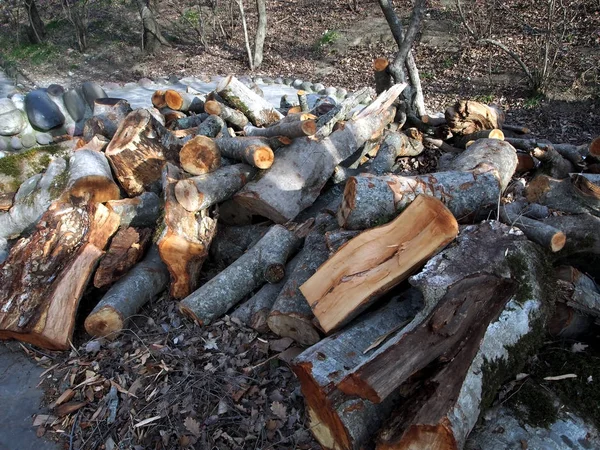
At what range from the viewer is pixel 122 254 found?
3514mm

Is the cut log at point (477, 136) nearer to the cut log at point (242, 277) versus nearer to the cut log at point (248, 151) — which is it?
the cut log at point (248, 151)

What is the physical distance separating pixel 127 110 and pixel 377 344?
450 centimetres

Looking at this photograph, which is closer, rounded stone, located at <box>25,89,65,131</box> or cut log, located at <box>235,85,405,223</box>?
cut log, located at <box>235,85,405,223</box>

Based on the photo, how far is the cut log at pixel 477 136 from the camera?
4293 mm

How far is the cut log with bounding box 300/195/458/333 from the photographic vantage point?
94.0 inches

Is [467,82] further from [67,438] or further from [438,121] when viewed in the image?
[67,438]

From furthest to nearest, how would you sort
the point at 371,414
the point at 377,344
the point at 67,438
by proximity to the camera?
the point at 67,438 → the point at 377,344 → the point at 371,414

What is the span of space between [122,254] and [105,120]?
235cm

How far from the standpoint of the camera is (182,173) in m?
3.75

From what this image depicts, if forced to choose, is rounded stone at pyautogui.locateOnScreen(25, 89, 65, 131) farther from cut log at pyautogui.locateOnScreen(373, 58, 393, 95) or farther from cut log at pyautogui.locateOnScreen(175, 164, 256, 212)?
cut log at pyautogui.locateOnScreen(373, 58, 393, 95)

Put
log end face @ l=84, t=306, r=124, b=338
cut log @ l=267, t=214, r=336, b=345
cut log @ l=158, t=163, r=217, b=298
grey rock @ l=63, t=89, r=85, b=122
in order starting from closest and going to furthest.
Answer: cut log @ l=267, t=214, r=336, b=345 → log end face @ l=84, t=306, r=124, b=338 → cut log @ l=158, t=163, r=217, b=298 → grey rock @ l=63, t=89, r=85, b=122

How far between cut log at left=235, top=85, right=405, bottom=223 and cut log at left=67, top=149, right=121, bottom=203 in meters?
1.29

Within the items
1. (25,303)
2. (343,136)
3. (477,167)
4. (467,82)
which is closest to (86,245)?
(25,303)

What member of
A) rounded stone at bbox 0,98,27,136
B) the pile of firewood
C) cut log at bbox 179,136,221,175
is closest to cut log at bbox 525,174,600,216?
the pile of firewood
